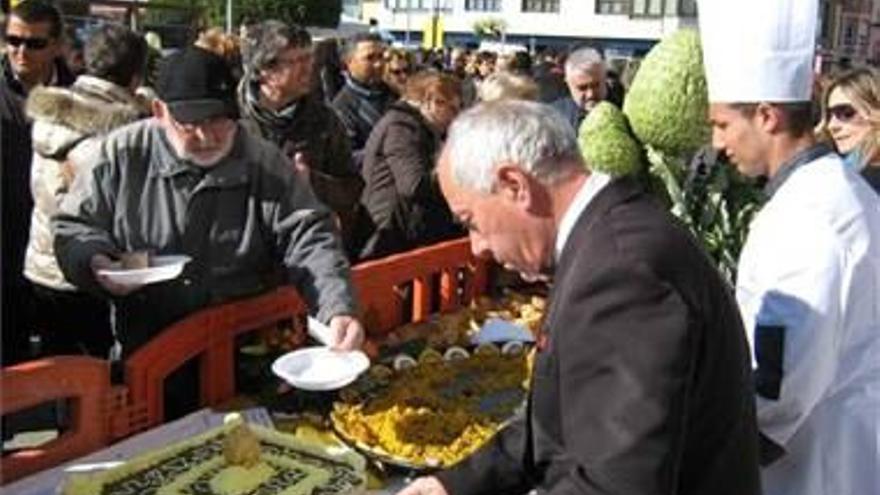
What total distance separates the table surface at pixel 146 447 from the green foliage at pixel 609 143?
71 centimetres

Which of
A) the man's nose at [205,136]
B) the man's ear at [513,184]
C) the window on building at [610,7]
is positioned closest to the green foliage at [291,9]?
the window on building at [610,7]

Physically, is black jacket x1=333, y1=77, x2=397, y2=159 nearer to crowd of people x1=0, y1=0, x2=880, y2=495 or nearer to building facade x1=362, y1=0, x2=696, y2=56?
crowd of people x1=0, y1=0, x2=880, y2=495

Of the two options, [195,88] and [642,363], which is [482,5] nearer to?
[195,88]

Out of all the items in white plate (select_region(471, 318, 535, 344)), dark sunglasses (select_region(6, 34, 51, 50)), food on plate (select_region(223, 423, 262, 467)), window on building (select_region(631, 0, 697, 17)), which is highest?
window on building (select_region(631, 0, 697, 17))

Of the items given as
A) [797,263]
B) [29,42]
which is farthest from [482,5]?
[797,263]

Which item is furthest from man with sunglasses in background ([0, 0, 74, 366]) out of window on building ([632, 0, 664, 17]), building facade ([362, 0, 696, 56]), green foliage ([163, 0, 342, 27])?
window on building ([632, 0, 664, 17])

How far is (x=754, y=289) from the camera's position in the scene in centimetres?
193

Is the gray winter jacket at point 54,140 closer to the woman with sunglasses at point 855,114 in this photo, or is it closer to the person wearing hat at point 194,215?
the person wearing hat at point 194,215

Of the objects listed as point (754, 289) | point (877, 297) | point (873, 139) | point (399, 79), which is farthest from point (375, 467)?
point (399, 79)

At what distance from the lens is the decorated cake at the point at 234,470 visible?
186 cm

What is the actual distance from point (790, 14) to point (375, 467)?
1.16 meters

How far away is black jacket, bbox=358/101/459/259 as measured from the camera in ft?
13.1

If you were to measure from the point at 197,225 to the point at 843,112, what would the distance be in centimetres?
236

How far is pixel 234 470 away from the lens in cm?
192
